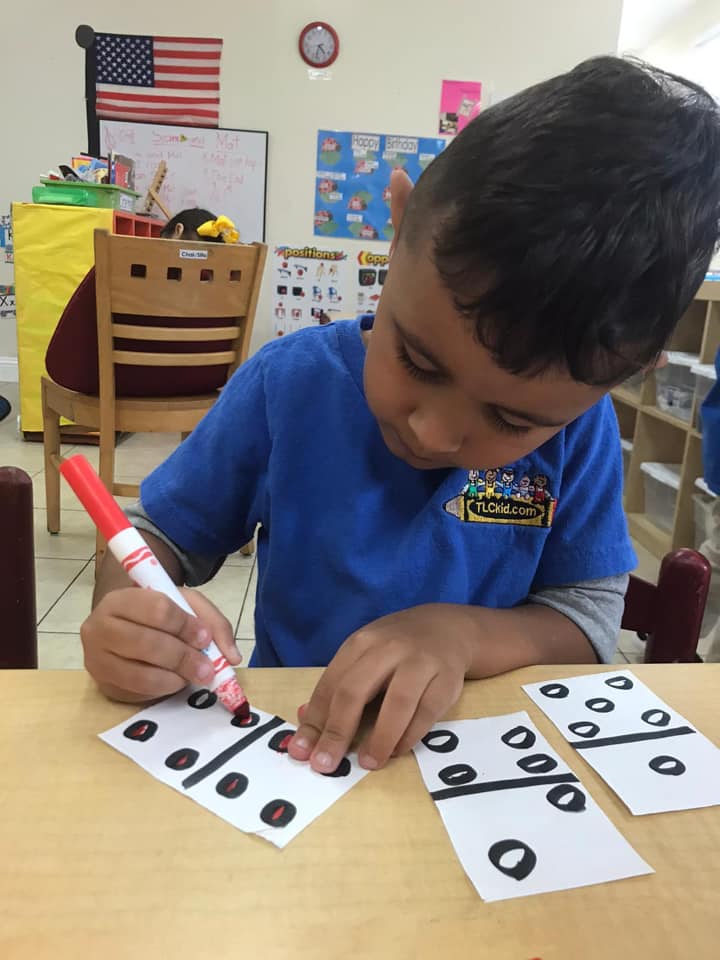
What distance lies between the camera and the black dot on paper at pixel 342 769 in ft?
1.43

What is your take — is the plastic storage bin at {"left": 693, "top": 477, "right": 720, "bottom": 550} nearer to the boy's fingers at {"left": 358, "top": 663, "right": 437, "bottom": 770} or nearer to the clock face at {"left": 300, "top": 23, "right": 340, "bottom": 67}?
the boy's fingers at {"left": 358, "top": 663, "right": 437, "bottom": 770}

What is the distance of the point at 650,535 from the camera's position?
2.56 metres

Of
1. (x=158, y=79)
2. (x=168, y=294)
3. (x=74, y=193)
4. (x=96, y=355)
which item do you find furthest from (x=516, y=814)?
(x=158, y=79)

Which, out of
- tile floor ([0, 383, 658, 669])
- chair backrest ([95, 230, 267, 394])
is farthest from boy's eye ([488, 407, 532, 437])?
chair backrest ([95, 230, 267, 394])

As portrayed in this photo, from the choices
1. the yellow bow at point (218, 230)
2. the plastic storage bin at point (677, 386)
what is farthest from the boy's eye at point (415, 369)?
the yellow bow at point (218, 230)

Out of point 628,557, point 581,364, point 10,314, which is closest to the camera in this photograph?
point 581,364

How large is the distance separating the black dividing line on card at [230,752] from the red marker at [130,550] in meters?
0.02

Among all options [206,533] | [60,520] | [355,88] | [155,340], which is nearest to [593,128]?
[206,533]

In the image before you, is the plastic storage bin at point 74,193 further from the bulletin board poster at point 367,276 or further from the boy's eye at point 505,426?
the boy's eye at point 505,426

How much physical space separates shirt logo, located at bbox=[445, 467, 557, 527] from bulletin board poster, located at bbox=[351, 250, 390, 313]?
334cm

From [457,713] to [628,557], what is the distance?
29cm

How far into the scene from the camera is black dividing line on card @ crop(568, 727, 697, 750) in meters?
0.48

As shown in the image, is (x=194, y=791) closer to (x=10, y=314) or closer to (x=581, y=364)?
(x=581, y=364)

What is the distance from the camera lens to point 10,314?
162 inches
